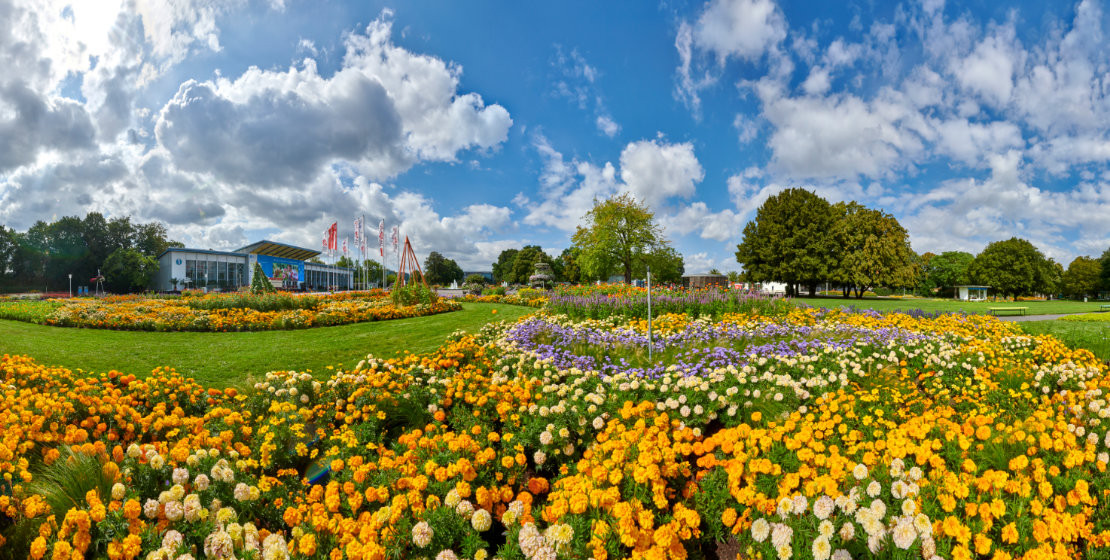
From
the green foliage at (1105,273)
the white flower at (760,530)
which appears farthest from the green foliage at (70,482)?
the green foliage at (1105,273)

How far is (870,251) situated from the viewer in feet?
111

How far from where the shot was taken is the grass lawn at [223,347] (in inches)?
287

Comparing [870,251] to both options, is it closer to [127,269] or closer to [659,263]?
[659,263]

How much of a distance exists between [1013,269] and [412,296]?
192 ft

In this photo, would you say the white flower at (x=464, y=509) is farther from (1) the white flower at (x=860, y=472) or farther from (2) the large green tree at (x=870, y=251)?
(2) the large green tree at (x=870, y=251)

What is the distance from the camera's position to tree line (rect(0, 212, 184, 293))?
57.5m

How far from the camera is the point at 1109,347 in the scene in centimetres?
707

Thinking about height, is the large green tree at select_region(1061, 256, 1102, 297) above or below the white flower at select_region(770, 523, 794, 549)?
above

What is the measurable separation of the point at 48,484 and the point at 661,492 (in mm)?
3631

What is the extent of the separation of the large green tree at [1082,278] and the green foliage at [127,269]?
4913 inches

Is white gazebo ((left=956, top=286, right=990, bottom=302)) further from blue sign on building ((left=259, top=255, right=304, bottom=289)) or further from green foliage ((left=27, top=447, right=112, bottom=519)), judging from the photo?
blue sign on building ((left=259, top=255, right=304, bottom=289))

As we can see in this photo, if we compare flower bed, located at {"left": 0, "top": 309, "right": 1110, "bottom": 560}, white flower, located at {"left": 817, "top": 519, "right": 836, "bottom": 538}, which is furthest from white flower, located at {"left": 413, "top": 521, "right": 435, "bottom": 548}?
white flower, located at {"left": 817, "top": 519, "right": 836, "bottom": 538}

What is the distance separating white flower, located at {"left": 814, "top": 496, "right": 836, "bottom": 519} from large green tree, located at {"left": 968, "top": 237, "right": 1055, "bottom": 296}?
2367 inches

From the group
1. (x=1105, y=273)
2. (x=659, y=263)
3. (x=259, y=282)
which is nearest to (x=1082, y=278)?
(x=1105, y=273)
